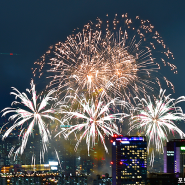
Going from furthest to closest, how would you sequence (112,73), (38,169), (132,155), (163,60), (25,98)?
(38,169), (132,155), (25,98), (112,73), (163,60)

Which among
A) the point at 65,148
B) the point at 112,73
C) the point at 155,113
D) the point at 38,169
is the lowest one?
the point at 38,169

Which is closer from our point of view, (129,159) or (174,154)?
(129,159)

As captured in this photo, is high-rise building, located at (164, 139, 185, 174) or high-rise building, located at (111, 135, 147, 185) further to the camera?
high-rise building, located at (164, 139, 185, 174)

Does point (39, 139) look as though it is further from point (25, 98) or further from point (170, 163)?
point (25, 98)

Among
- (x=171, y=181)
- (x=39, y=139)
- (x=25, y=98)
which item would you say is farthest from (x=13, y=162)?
(x=25, y=98)

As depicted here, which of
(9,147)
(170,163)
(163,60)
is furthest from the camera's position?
(9,147)

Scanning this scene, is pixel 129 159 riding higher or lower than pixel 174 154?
higher

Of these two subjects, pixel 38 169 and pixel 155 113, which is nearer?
pixel 155 113

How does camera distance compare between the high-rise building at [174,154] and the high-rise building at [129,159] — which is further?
the high-rise building at [174,154]
